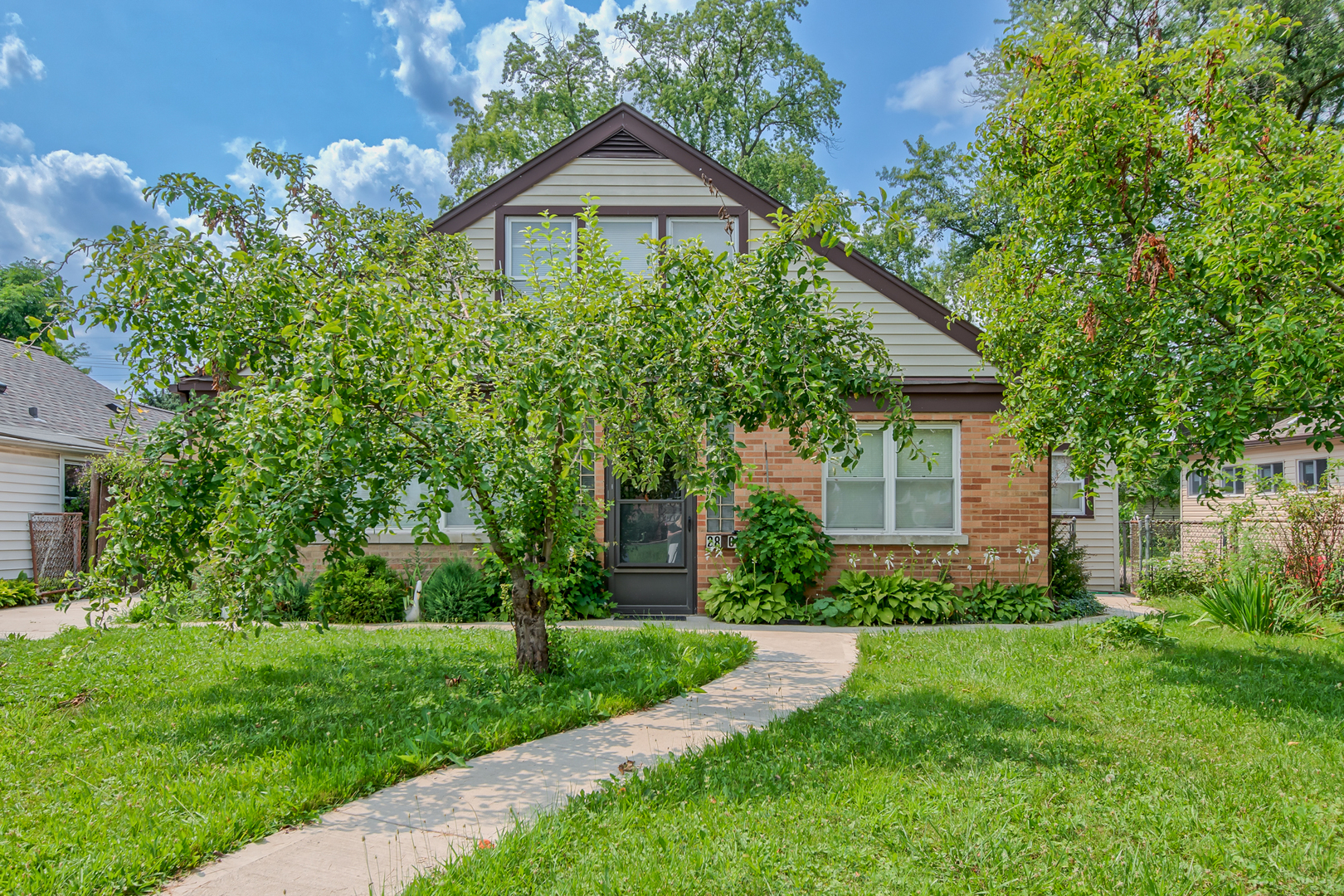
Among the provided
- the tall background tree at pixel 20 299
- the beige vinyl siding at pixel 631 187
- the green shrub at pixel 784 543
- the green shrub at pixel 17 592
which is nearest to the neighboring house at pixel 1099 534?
the green shrub at pixel 784 543

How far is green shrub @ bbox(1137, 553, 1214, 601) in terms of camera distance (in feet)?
40.0

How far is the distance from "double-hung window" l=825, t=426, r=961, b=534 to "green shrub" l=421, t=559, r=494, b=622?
185 inches

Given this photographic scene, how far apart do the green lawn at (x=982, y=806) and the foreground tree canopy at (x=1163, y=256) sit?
6.00 feet

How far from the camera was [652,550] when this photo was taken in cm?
1035

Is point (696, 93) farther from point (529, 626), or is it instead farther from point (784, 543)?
point (529, 626)

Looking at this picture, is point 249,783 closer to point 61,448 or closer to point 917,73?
point 61,448

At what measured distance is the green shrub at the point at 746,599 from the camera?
31.3 ft

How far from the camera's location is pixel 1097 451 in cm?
616

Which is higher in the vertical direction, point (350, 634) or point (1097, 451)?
point (1097, 451)

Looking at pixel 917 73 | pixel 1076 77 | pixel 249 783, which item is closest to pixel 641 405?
pixel 249 783

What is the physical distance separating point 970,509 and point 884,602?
5.95 feet

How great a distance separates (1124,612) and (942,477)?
336 cm

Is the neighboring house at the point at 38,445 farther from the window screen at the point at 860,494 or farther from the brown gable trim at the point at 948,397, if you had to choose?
the brown gable trim at the point at 948,397

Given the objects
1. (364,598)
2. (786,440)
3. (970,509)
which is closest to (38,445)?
(364,598)
